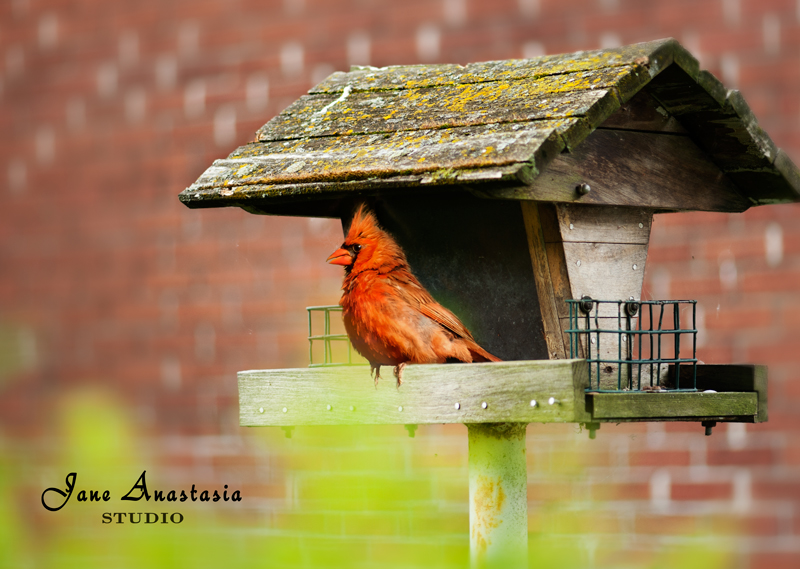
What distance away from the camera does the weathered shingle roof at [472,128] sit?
7.78ft

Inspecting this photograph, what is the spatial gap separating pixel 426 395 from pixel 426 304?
28cm

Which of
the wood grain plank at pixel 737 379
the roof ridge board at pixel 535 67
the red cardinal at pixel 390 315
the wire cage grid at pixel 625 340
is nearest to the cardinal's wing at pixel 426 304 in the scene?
the red cardinal at pixel 390 315

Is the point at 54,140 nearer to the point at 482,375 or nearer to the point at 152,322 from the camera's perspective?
the point at 152,322

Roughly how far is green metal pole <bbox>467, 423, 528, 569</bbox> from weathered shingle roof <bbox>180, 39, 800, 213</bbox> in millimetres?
784

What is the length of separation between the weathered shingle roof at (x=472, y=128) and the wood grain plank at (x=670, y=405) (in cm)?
54

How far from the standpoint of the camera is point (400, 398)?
2.46 m

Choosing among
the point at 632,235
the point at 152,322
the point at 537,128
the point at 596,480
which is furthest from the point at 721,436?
the point at 152,322

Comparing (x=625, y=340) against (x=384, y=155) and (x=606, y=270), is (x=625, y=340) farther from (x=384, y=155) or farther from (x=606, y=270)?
(x=384, y=155)

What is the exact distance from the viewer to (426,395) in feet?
8.01

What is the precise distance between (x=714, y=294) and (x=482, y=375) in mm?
2321

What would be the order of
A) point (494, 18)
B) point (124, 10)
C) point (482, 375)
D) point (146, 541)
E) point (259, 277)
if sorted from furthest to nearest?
point (124, 10) → point (259, 277) → point (494, 18) → point (482, 375) → point (146, 541)

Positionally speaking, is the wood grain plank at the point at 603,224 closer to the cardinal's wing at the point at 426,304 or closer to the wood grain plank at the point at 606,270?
the wood grain plank at the point at 606,270

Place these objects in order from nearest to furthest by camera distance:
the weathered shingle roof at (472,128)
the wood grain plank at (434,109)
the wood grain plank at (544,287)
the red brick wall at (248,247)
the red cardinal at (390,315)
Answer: the weathered shingle roof at (472,128) → the wood grain plank at (434,109) → the red cardinal at (390,315) → the wood grain plank at (544,287) → the red brick wall at (248,247)

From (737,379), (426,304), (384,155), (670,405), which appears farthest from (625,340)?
(384,155)
